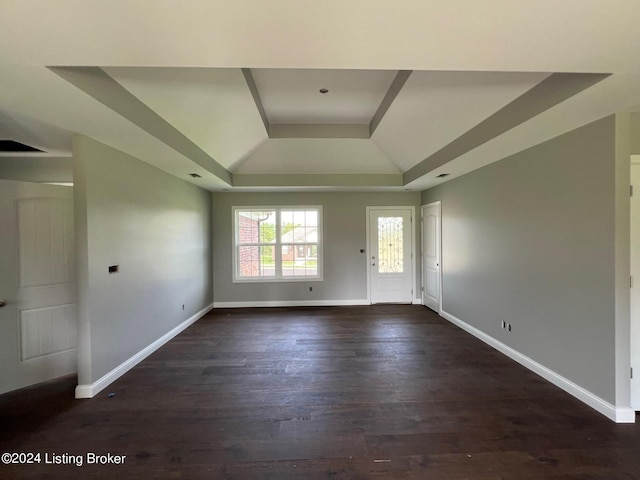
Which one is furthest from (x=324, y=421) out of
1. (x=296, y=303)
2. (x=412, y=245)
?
(x=412, y=245)

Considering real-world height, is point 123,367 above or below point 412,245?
below

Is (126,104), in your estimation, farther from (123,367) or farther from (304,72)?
(123,367)

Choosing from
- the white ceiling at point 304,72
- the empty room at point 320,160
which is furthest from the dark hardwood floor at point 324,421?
the white ceiling at point 304,72

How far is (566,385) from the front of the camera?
252 cm

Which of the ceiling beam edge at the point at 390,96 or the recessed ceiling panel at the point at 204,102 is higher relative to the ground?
the ceiling beam edge at the point at 390,96

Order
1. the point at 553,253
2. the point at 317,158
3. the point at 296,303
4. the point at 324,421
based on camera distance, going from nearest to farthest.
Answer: the point at 324,421 → the point at 553,253 → the point at 317,158 → the point at 296,303

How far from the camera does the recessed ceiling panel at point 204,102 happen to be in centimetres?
220

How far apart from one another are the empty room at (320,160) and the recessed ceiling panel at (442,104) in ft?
0.09

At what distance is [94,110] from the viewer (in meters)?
2.03

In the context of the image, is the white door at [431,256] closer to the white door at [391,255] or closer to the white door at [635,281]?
the white door at [391,255]

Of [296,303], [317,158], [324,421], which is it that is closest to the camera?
[324,421]

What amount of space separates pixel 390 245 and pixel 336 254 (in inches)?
45.6

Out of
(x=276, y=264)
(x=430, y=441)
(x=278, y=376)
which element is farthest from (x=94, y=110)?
(x=276, y=264)

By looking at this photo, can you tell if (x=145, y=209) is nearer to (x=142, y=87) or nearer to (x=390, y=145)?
(x=142, y=87)
